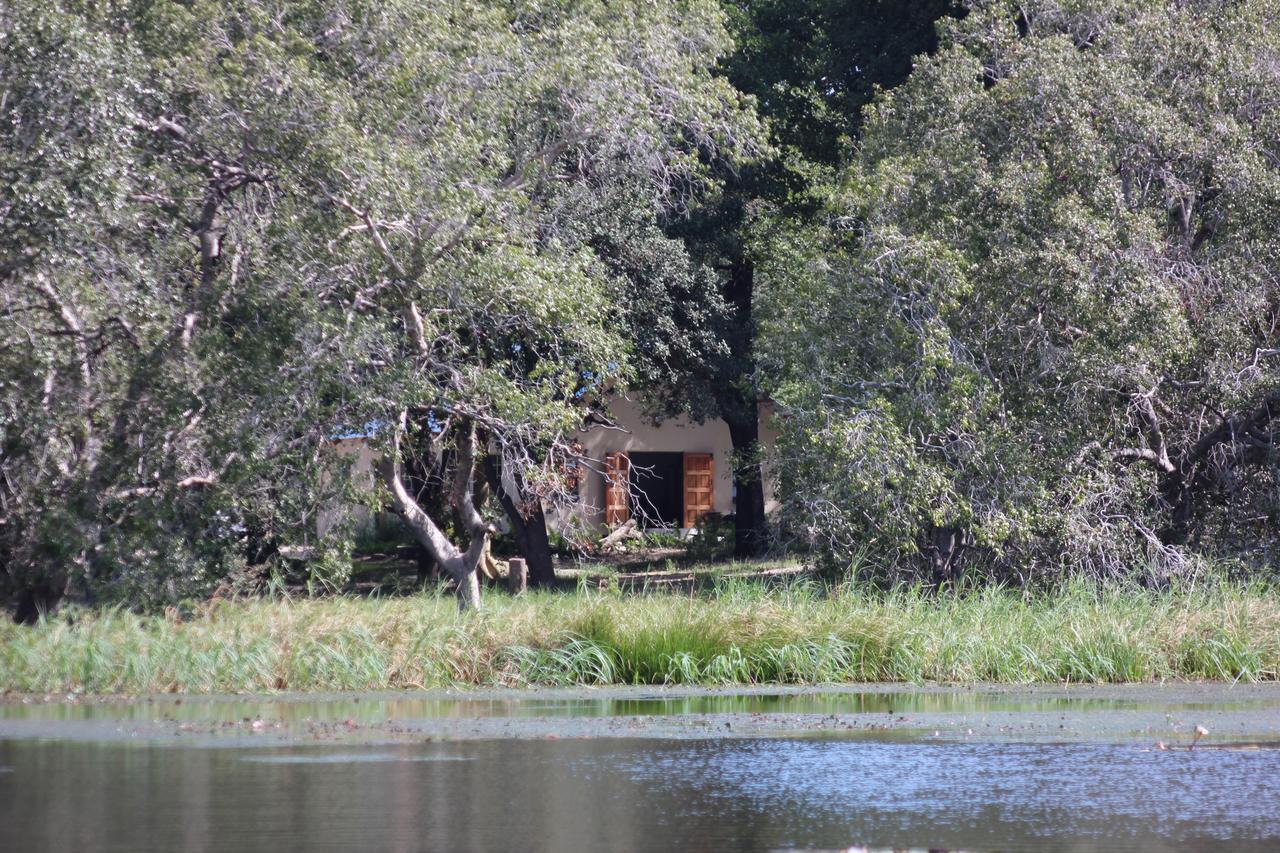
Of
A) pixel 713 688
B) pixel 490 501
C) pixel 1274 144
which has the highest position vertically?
pixel 1274 144

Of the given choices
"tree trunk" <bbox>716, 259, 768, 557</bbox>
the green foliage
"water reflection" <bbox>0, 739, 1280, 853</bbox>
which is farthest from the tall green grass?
the green foliage

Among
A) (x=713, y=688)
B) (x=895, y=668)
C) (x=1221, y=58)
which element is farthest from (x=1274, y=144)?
(x=713, y=688)

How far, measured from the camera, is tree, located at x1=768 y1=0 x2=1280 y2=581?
54.7 ft

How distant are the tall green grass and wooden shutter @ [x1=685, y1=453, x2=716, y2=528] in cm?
2192

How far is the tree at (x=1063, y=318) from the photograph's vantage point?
54.7 feet

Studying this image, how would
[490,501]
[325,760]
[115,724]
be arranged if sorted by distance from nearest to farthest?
[325,760], [115,724], [490,501]

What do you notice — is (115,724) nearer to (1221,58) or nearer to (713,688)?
(713,688)

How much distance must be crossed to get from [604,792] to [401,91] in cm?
1021

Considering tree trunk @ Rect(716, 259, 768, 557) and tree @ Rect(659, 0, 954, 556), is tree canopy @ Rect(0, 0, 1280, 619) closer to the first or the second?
tree @ Rect(659, 0, 954, 556)

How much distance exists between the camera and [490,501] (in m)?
22.9

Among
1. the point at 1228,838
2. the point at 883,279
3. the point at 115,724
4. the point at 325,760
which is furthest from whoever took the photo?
the point at 883,279

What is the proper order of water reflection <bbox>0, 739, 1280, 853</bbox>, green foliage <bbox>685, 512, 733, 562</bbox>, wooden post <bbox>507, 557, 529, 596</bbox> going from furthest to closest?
green foliage <bbox>685, 512, 733, 562</bbox> < wooden post <bbox>507, 557, 529, 596</bbox> < water reflection <bbox>0, 739, 1280, 853</bbox>

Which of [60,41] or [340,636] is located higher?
[60,41]

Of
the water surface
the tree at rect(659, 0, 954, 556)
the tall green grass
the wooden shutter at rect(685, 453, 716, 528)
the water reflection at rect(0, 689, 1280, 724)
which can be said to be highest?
the tree at rect(659, 0, 954, 556)
